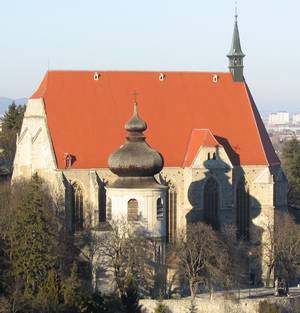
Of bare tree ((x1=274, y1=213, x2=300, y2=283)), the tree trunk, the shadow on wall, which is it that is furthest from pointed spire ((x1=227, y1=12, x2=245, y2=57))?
the tree trunk

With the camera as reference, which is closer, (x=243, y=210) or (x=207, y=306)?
(x=207, y=306)

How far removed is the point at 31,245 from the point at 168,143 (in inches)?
665

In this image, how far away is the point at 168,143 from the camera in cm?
6962

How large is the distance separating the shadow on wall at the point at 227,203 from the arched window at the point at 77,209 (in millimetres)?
6896

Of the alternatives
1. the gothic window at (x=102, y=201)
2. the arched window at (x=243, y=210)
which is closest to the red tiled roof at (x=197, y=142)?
the arched window at (x=243, y=210)

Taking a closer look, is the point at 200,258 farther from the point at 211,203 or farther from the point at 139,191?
the point at 211,203

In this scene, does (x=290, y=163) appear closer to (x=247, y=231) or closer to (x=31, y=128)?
(x=247, y=231)

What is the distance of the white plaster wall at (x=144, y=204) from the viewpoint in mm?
59938

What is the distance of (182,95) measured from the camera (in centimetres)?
7194

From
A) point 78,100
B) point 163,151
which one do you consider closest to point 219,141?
point 163,151

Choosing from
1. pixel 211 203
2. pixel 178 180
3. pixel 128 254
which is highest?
pixel 178 180

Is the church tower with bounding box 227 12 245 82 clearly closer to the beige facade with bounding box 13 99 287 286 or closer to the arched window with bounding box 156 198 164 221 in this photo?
the beige facade with bounding box 13 99 287 286

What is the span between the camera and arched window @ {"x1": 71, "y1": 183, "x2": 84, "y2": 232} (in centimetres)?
6688

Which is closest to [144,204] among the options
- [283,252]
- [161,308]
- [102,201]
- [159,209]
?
[159,209]
